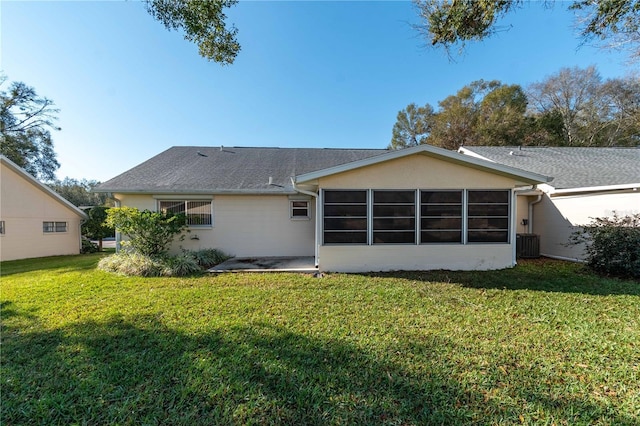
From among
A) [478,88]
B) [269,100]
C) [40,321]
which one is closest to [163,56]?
[269,100]

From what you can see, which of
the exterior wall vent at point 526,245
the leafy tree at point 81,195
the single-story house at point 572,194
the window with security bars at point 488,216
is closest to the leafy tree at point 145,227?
the window with security bars at point 488,216

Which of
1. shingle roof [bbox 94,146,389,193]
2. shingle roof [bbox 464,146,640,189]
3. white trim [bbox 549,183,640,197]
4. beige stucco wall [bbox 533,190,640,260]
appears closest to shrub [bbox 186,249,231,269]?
shingle roof [bbox 94,146,389,193]

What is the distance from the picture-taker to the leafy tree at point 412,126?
2833cm

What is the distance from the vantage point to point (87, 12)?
6.86 meters

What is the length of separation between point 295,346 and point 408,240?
530cm

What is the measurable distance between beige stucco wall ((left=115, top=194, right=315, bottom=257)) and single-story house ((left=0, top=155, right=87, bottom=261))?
255 inches

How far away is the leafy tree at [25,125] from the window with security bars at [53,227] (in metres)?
16.6

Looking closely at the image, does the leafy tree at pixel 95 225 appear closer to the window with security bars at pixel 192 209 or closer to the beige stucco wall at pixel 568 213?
the window with security bars at pixel 192 209

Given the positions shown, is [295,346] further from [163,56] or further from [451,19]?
[163,56]

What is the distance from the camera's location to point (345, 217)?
7.57 m

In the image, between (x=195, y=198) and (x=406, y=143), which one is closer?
(x=195, y=198)

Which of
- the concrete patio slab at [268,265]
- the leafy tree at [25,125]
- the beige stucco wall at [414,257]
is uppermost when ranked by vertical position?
the leafy tree at [25,125]

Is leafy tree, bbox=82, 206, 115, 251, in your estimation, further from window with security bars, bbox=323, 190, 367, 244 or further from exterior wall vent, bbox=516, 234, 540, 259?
exterior wall vent, bbox=516, 234, 540, 259

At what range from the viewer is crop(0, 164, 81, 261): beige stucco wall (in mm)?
11336
